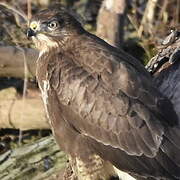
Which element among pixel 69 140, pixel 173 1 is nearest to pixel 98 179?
pixel 69 140

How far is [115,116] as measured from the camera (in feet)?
20.7

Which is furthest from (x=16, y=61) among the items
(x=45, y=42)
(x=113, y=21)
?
(x=45, y=42)

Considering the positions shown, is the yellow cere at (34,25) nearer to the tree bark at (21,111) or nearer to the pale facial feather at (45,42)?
the pale facial feather at (45,42)

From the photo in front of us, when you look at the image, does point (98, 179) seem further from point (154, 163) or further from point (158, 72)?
point (158, 72)

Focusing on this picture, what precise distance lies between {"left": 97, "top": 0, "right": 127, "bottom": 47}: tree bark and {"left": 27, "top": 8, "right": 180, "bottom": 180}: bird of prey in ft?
10.7

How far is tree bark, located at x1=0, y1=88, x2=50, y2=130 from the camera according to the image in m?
9.09

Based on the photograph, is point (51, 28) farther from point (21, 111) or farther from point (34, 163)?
point (21, 111)

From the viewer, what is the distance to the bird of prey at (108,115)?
631cm

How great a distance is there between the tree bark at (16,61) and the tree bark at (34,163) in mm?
835

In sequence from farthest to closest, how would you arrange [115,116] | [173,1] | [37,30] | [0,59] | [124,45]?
[173,1] → [124,45] → [0,59] → [37,30] → [115,116]

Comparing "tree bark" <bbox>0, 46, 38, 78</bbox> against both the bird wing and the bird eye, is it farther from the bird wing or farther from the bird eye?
the bird wing

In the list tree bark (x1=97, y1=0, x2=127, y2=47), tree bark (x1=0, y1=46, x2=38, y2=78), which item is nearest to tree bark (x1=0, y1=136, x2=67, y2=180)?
tree bark (x1=0, y1=46, x2=38, y2=78)

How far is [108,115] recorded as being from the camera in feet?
20.8

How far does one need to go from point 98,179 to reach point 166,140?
2.30 ft
